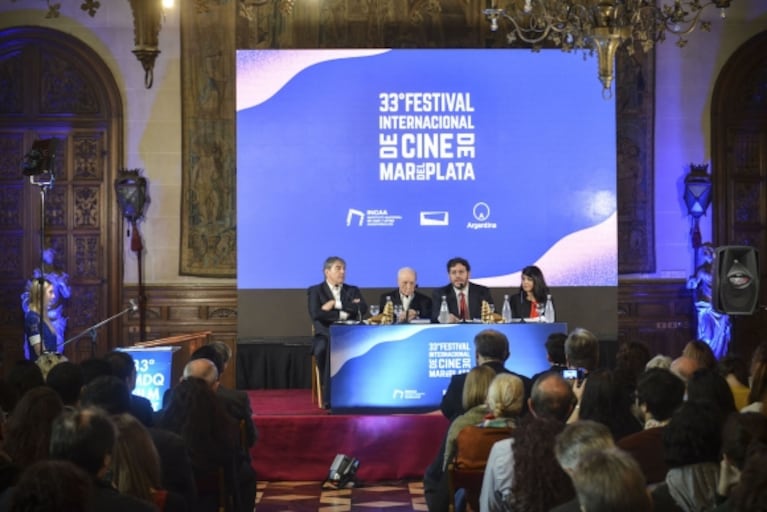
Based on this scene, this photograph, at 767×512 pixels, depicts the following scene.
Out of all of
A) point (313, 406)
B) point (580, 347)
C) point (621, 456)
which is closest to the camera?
point (621, 456)

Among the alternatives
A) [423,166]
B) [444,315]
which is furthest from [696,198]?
[444,315]

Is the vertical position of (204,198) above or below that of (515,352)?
above

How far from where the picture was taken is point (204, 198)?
13.2 m

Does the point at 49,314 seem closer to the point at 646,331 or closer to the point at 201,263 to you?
the point at 201,263

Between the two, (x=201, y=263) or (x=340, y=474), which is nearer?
(x=340, y=474)

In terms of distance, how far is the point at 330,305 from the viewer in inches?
400

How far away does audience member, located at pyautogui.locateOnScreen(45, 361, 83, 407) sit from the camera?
563 centimetres

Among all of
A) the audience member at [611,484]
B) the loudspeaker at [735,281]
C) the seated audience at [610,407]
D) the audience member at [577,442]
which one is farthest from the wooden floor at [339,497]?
the audience member at [611,484]

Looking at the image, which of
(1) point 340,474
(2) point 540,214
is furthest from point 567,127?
(1) point 340,474

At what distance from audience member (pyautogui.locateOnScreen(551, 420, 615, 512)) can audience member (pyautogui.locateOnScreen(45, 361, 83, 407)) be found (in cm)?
266

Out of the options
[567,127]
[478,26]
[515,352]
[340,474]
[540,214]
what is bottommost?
[340,474]

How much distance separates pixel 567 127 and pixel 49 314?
5597mm

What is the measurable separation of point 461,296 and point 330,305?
3.64 ft

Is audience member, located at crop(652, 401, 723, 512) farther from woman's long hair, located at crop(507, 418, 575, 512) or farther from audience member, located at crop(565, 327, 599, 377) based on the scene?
audience member, located at crop(565, 327, 599, 377)
